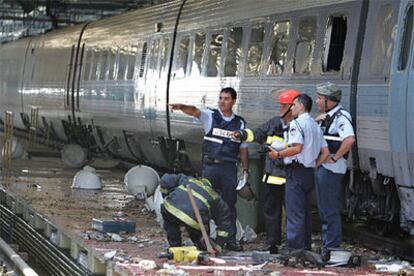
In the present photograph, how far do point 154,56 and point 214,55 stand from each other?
383cm

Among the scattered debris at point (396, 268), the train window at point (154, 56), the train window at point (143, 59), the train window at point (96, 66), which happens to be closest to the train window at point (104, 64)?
the train window at point (96, 66)

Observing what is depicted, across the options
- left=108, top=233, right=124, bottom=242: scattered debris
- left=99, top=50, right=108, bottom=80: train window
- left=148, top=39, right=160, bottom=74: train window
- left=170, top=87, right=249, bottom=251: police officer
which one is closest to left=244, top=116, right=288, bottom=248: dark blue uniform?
left=170, top=87, right=249, bottom=251: police officer

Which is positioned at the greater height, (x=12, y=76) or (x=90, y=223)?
(x=12, y=76)

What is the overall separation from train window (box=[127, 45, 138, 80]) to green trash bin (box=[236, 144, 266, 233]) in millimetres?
9346

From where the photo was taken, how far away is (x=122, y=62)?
77.1 feet

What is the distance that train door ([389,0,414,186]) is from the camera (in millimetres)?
10891

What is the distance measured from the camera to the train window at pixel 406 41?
36.4ft

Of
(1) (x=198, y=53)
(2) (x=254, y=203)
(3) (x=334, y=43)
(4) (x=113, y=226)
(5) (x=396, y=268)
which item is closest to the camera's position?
(5) (x=396, y=268)

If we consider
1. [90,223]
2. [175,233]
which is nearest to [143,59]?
[90,223]

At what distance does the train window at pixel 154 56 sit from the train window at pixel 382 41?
9213 millimetres

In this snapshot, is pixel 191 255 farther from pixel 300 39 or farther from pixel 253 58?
pixel 253 58

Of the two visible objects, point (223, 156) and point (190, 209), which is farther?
point (223, 156)

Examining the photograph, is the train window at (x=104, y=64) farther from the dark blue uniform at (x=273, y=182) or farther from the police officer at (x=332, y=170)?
the police officer at (x=332, y=170)

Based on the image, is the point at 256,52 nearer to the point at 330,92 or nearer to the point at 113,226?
the point at 113,226
